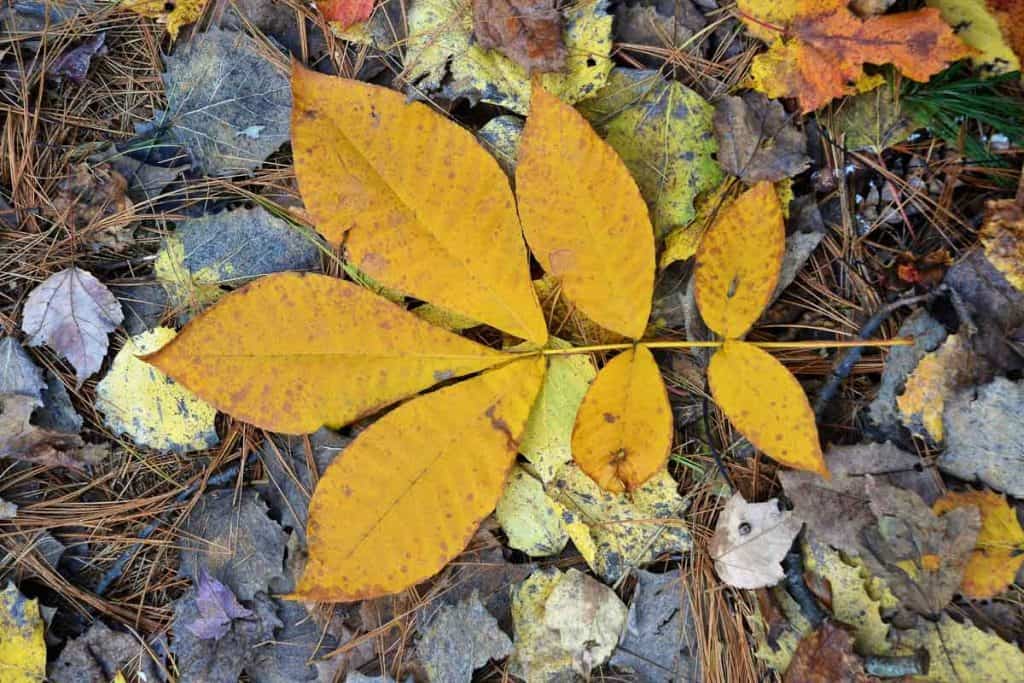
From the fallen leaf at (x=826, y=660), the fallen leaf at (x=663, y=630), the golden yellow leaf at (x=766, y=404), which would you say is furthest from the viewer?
the fallen leaf at (x=663, y=630)

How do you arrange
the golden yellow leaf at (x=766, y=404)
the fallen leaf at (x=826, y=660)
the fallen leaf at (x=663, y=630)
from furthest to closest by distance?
the fallen leaf at (x=663, y=630)
the fallen leaf at (x=826, y=660)
the golden yellow leaf at (x=766, y=404)

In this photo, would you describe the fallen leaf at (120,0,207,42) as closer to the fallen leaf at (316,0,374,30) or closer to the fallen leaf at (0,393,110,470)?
the fallen leaf at (316,0,374,30)

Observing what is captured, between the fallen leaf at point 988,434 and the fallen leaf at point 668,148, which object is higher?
the fallen leaf at point 668,148

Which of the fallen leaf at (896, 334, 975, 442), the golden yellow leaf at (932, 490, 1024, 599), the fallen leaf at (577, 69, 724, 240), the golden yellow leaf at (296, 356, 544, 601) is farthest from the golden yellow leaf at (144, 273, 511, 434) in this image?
the golden yellow leaf at (932, 490, 1024, 599)

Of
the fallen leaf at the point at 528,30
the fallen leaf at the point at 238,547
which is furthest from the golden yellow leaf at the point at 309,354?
the fallen leaf at the point at 528,30

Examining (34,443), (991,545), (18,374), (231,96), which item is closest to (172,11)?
(231,96)

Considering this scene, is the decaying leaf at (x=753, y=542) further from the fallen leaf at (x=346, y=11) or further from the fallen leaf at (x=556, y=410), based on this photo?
the fallen leaf at (x=346, y=11)
